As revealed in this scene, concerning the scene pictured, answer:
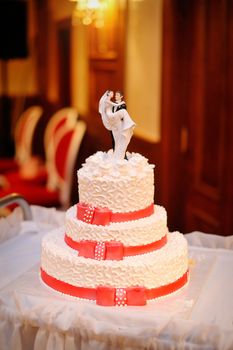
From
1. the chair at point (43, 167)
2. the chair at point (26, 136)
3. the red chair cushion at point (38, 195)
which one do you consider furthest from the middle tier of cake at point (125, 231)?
the chair at point (26, 136)

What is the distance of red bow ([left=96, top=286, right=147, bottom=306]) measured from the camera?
1755mm

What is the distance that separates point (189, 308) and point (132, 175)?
425mm

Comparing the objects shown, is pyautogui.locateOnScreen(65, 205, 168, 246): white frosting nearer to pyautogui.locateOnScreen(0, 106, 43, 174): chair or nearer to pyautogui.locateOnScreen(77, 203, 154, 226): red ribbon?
pyautogui.locateOnScreen(77, 203, 154, 226): red ribbon

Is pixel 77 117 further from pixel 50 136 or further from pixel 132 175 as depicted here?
pixel 132 175

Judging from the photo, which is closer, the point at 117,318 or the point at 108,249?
the point at 117,318

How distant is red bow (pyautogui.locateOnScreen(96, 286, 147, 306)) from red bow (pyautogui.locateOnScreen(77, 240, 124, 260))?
0.10 meters

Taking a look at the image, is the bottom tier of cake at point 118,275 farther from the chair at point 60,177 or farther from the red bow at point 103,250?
the chair at point 60,177

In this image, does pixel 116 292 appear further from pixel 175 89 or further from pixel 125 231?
pixel 175 89

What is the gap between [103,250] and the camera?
5.90ft

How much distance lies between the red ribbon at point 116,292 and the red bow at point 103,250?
9cm

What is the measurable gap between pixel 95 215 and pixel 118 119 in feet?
1.00

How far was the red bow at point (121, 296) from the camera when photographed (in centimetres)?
175

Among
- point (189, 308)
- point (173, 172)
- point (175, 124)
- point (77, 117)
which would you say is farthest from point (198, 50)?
A: point (189, 308)

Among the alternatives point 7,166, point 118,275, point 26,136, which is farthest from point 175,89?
point 26,136
